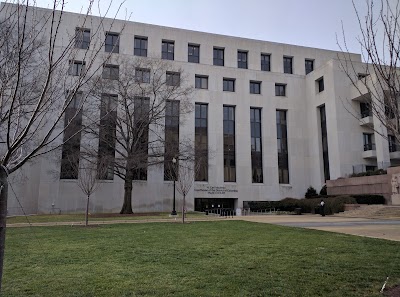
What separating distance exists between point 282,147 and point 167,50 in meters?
20.6

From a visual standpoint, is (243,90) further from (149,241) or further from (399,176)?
(149,241)

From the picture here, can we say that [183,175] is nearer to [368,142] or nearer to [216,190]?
[216,190]

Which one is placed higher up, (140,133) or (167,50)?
(167,50)

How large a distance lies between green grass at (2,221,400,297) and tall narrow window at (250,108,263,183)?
3561 cm

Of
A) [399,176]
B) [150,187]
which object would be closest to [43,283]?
[399,176]

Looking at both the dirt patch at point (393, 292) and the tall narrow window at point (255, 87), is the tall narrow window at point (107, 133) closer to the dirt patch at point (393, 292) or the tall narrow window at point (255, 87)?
the tall narrow window at point (255, 87)

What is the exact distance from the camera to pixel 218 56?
165ft

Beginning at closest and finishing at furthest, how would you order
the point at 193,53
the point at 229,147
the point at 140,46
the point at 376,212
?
the point at 376,212
the point at 140,46
the point at 229,147
the point at 193,53

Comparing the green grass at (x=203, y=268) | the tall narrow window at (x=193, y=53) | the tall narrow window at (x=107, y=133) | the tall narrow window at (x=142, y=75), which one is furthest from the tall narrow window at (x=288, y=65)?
the green grass at (x=203, y=268)

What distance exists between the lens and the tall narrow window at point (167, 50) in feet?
156

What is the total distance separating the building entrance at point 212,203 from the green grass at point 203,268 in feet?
112

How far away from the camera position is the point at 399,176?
31.2 meters

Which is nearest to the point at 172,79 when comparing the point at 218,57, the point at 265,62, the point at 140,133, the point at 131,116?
the point at 131,116

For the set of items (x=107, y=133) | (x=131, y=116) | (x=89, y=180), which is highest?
(x=131, y=116)
